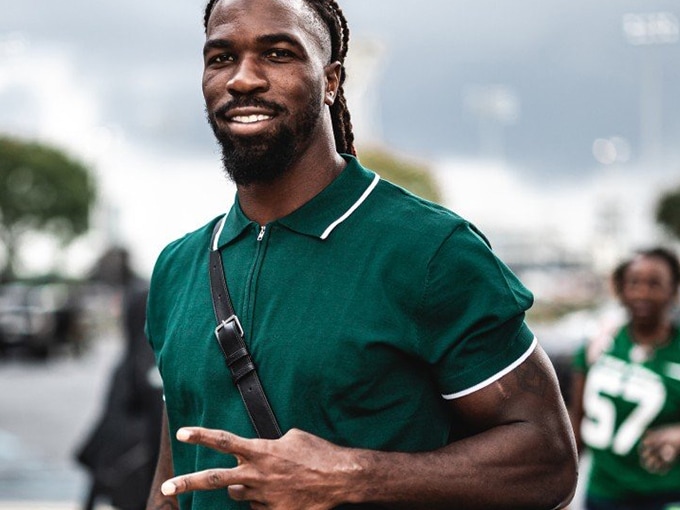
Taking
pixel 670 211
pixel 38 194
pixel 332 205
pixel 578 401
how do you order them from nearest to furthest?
1. pixel 332 205
2. pixel 578 401
3. pixel 38 194
4. pixel 670 211

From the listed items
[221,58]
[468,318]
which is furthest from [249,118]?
[468,318]

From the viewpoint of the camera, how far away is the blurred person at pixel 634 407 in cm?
515

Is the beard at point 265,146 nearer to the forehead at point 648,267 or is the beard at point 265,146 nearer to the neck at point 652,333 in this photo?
the neck at point 652,333

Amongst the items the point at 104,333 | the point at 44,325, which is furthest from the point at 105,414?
the point at 104,333

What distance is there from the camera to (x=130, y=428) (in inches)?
215

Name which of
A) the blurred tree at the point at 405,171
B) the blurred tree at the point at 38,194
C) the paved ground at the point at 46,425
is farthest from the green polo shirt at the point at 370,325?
the blurred tree at the point at 405,171

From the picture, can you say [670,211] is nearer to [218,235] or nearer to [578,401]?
[578,401]

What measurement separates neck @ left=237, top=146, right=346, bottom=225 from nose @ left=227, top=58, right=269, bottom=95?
0.18m

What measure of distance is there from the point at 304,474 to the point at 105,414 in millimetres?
3723

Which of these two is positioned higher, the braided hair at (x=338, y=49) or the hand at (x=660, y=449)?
the braided hair at (x=338, y=49)

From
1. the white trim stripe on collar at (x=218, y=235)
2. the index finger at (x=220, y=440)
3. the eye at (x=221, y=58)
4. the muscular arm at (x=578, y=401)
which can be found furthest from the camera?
the muscular arm at (x=578, y=401)

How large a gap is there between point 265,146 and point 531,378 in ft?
2.30

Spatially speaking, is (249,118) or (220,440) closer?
(220,440)

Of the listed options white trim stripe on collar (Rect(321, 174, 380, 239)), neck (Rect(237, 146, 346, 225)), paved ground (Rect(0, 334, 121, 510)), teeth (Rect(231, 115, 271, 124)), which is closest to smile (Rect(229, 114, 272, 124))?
teeth (Rect(231, 115, 271, 124))
